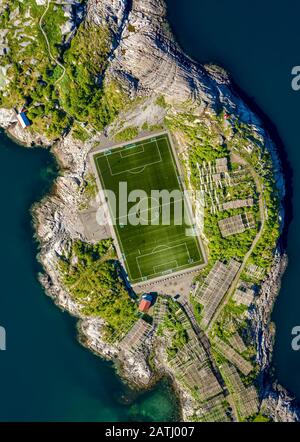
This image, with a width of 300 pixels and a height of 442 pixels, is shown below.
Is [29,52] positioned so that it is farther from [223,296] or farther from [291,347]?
[291,347]

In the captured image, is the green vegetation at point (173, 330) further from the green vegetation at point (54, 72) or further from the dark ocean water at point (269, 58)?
the green vegetation at point (54, 72)

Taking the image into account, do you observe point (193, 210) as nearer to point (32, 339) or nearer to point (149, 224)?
point (149, 224)

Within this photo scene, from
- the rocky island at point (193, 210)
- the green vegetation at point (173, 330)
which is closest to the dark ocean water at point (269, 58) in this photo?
the rocky island at point (193, 210)

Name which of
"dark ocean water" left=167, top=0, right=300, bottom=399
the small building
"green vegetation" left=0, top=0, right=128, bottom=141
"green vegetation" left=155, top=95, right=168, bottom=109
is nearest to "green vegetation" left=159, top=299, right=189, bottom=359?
"dark ocean water" left=167, top=0, right=300, bottom=399

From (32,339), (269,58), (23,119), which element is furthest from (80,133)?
(32,339)

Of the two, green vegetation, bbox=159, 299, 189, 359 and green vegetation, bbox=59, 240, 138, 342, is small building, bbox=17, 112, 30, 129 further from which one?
green vegetation, bbox=159, 299, 189, 359
